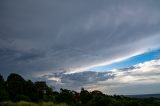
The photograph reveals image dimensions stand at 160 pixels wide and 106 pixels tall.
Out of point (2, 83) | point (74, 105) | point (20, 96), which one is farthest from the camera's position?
point (2, 83)

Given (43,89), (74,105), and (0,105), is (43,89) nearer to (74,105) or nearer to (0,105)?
(74,105)

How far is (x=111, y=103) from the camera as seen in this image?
3322 cm

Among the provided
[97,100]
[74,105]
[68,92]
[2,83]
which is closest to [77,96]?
[68,92]

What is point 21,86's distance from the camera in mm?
49844

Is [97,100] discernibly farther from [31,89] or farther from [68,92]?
[31,89]

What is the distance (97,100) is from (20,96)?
15417mm

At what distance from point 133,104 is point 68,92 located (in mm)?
14236

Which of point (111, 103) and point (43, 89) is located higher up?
point (43, 89)

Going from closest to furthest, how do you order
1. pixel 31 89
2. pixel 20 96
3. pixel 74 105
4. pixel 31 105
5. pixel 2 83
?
pixel 31 105, pixel 74 105, pixel 20 96, pixel 31 89, pixel 2 83

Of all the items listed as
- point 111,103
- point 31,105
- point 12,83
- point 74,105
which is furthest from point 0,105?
point 12,83

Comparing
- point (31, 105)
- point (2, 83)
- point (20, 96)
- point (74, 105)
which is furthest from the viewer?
point (2, 83)

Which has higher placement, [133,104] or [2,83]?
[2,83]

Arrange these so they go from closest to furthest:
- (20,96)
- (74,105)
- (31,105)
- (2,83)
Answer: (31,105) < (74,105) < (20,96) < (2,83)

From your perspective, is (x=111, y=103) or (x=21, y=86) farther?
(x=21, y=86)
